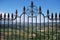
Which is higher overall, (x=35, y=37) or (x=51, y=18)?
(x=51, y=18)

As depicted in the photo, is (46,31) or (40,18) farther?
(46,31)

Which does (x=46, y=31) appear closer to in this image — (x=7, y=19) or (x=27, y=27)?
(x=27, y=27)

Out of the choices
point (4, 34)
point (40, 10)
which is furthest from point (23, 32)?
point (40, 10)

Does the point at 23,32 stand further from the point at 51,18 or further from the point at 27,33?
the point at 51,18

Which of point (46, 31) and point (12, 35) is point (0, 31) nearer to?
point (12, 35)

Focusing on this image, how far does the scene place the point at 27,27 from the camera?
8.91 metres

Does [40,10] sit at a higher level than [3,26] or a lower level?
higher

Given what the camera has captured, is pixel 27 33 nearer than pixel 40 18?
No

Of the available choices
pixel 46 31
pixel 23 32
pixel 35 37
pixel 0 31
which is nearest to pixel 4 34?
pixel 0 31

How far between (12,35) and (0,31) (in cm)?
69

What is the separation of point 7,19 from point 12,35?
89 cm

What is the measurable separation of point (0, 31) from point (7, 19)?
0.89 meters

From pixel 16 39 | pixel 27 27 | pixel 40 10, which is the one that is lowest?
pixel 16 39

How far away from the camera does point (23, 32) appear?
30.3ft
